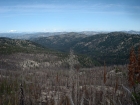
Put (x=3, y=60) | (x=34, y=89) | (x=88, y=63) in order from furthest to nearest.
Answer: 1. (x=88, y=63)
2. (x=3, y=60)
3. (x=34, y=89)

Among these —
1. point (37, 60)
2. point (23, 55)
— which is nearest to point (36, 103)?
point (37, 60)

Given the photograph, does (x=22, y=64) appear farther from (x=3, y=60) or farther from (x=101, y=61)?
(x=101, y=61)

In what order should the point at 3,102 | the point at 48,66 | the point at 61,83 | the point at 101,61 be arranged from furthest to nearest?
the point at 101,61, the point at 48,66, the point at 61,83, the point at 3,102

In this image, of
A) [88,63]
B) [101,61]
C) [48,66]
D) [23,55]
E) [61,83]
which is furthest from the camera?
[101,61]

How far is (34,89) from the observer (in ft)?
199

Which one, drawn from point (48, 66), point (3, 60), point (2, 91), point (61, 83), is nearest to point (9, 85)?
point (2, 91)

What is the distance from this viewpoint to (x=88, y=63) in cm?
15375

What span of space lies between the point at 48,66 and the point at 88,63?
39641 millimetres

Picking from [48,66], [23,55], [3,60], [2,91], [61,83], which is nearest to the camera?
[2,91]

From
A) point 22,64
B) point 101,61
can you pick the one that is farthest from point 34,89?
point 101,61

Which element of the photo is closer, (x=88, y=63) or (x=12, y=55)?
(x=12, y=55)

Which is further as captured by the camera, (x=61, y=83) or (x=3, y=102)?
(x=61, y=83)

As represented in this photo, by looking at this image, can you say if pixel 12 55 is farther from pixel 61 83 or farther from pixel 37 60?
pixel 61 83

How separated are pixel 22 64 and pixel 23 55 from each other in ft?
69.6
